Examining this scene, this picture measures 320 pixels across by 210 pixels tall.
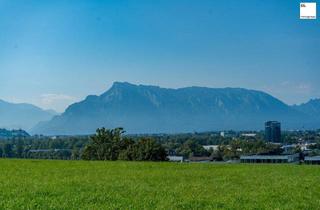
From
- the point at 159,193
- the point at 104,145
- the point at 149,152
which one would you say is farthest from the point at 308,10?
the point at 104,145

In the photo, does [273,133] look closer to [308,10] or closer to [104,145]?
[104,145]

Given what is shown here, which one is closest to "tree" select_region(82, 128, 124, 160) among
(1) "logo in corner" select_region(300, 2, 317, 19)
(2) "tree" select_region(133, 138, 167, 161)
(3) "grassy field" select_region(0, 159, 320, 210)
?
(2) "tree" select_region(133, 138, 167, 161)

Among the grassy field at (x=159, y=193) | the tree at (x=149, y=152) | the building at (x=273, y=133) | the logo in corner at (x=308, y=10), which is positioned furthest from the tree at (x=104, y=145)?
the building at (x=273, y=133)

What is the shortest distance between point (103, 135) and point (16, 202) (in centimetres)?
4305

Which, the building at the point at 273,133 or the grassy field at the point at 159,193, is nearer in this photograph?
the grassy field at the point at 159,193

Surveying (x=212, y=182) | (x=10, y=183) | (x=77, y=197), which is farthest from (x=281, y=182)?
(x=10, y=183)

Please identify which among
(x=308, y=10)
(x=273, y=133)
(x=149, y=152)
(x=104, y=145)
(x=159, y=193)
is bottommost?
(x=149, y=152)

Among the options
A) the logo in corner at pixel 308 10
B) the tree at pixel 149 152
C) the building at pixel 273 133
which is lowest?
the tree at pixel 149 152

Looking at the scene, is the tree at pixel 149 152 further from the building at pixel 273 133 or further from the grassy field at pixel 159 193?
the building at pixel 273 133

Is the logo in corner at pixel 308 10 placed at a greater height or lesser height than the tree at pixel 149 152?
greater

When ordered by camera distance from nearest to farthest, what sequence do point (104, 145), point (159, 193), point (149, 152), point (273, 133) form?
1. point (159, 193)
2. point (149, 152)
3. point (104, 145)
4. point (273, 133)

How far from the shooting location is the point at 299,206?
935 centimetres

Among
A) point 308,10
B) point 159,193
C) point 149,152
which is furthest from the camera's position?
point 149,152

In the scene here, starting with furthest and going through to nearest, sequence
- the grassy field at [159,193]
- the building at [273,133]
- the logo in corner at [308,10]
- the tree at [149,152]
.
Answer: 1. the building at [273,133]
2. the tree at [149,152]
3. the logo in corner at [308,10]
4. the grassy field at [159,193]
